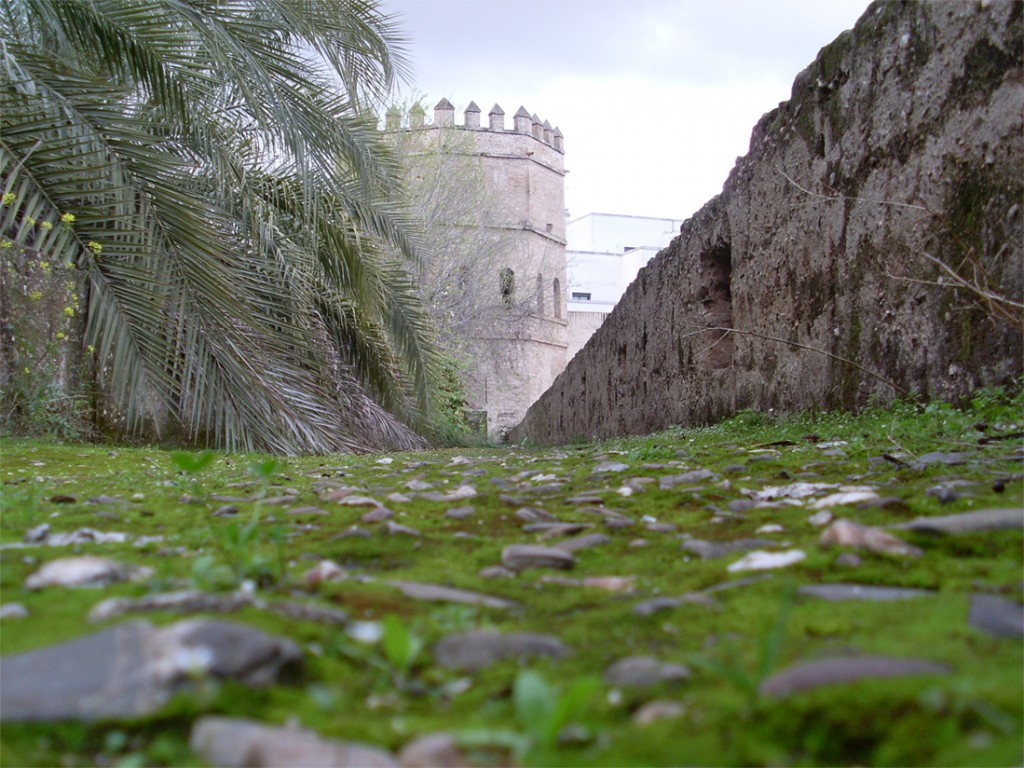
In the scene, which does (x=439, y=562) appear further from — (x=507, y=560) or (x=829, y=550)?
(x=829, y=550)

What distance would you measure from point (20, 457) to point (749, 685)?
4.96 metres

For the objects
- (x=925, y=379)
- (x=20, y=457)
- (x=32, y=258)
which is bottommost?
(x=20, y=457)

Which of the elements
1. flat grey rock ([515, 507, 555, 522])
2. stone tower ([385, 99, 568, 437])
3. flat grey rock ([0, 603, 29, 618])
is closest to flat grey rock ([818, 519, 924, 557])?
flat grey rock ([515, 507, 555, 522])

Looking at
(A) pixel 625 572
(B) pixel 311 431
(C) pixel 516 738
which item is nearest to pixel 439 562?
(A) pixel 625 572

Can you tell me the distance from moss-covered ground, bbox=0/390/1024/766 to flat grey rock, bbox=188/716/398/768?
0.08ft

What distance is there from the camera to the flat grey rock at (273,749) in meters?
0.81

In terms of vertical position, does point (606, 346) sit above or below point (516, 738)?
above

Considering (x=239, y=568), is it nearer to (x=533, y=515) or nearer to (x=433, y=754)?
(x=433, y=754)

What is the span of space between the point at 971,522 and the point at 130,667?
1366mm

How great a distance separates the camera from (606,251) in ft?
136

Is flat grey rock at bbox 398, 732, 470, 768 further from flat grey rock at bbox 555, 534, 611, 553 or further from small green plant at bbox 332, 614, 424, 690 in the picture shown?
flat grey rock at bbox 555, 534, 611, 553

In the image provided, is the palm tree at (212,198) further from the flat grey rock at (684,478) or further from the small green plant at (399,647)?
the small green plant at (399,647)

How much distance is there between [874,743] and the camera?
0.84 m

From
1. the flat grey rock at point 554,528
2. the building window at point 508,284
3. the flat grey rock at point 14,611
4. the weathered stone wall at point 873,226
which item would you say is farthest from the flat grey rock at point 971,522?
the building window at point 508,284
